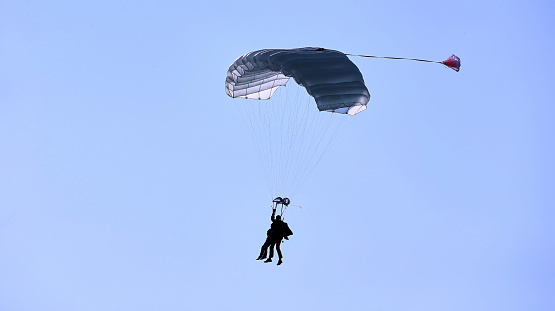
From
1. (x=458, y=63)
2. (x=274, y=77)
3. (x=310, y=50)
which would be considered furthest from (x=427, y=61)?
(x=274, y=77)

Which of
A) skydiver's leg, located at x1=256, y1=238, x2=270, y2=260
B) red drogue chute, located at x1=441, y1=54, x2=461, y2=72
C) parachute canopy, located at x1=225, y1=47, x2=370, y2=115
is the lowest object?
skydiver's leg, located at x1=256, y1=238, x2=270, y2=260

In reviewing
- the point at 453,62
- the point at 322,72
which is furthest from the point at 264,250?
the point at 453,62

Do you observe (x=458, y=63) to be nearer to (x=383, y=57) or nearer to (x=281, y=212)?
(x=383, y=57)

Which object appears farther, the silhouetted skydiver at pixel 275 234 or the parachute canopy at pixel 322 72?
the silhouetted skydiver at pixel 275 234

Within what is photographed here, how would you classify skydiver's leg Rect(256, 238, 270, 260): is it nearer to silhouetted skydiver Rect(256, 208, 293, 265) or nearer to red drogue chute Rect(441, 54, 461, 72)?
silhouetted skydiver Rect(256, 208, 293, 265)

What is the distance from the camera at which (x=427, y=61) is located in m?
37.1

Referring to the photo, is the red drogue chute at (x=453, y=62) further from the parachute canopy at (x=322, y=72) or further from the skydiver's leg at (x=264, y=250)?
the skydiver's leg at (x=264, y=250)

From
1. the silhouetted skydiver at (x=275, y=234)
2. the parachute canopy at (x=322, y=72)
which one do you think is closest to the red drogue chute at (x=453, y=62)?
the parachute canopy at (x=322, y=72)

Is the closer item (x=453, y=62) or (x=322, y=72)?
(x=322, y=72)

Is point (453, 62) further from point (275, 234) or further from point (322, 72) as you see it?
point (275, 234)

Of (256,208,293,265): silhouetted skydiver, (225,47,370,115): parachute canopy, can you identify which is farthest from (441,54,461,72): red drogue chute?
(256,208,293,265): silhouetted skydiver

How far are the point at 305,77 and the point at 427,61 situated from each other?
3.99 meters

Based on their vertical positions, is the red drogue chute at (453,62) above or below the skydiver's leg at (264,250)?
above

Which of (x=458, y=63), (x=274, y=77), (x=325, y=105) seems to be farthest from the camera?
(x=274, y=77)
